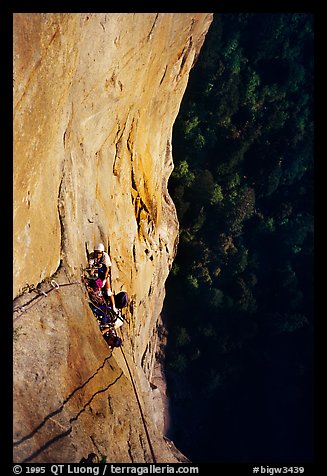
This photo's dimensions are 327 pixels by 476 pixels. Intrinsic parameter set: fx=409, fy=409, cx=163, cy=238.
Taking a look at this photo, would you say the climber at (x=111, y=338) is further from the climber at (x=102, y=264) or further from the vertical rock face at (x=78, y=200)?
the climber at (x=102, y=264)

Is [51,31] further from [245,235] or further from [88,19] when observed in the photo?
[245,235]

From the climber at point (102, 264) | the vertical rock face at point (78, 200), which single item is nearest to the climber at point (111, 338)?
the vertical rock face at point (78, 200)

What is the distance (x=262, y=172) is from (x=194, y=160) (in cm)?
561

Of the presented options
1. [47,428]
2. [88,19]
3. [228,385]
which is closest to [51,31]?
[88,19]

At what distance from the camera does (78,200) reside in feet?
30.7

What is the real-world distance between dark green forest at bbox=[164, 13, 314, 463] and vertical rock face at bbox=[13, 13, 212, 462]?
10.3m

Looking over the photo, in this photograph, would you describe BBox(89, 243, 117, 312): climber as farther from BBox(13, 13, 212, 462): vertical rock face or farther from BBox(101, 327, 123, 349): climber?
BBox(101, 327, 123, 349): climber

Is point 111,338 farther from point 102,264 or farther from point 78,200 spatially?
point 78,200

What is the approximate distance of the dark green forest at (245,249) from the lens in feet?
77.0

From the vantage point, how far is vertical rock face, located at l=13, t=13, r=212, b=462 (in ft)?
22.0

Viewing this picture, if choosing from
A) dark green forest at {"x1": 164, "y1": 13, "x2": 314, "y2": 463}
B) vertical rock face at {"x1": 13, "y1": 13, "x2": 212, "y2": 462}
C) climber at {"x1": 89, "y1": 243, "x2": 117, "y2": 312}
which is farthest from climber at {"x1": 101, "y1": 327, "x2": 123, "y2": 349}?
dark green forest at {"x1": 164, "y1": 13, "x2": 314, "y2": 463}

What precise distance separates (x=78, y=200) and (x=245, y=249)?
18.3 m

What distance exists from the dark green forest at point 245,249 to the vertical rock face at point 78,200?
10327 millimetres
